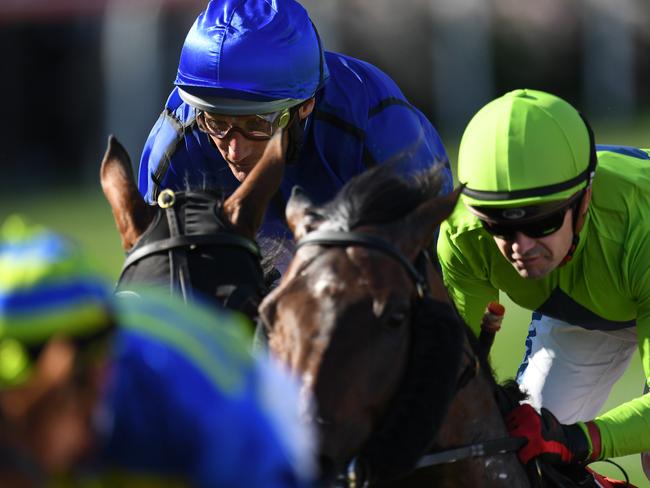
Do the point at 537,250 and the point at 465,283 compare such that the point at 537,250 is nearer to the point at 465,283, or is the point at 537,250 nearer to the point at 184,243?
the point at 465,283

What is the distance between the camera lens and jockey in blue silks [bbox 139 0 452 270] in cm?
405

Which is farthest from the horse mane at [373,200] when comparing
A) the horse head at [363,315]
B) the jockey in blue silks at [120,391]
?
the jockey in blue silks at [120,391]

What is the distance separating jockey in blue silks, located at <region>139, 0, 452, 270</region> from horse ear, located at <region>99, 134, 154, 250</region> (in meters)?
0.47

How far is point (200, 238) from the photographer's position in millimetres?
3088

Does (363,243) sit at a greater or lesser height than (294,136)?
greater

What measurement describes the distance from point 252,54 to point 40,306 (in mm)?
2543

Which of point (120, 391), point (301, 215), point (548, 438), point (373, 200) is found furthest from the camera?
point (548, 438)

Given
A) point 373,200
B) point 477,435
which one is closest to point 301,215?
point 373,200

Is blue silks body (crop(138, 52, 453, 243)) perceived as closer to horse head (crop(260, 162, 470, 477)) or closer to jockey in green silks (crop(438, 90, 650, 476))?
jockey in green silks (crop(438, 90, 650, 476))

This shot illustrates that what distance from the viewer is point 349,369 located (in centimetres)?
264

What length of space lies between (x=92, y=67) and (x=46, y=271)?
13667 mm

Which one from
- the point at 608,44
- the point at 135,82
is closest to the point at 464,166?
the point at 135,82

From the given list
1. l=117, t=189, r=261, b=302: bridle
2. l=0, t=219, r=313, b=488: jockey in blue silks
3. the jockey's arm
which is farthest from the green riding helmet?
l=0, t=219, r=313, b=488: jockey in blue silks

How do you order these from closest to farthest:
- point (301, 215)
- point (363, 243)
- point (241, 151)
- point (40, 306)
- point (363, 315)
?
point (40, 306) < point (363, 315) < point (363, 243) < point (301, 215) < point (241, 151)
